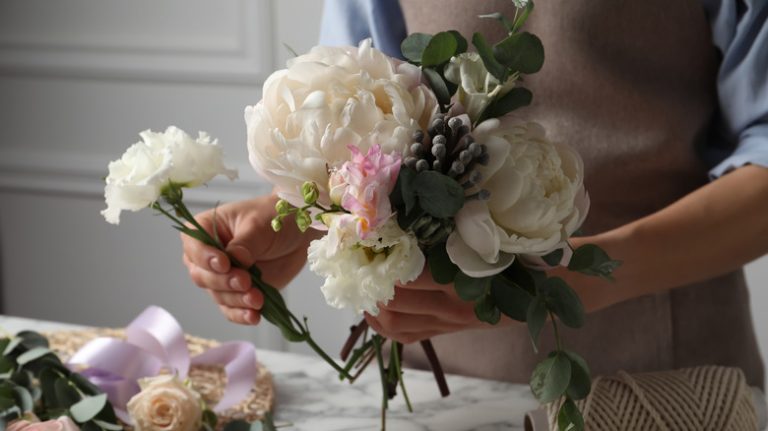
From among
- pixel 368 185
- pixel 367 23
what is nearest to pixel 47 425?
pixel 368 185

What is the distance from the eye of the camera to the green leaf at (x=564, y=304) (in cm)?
67

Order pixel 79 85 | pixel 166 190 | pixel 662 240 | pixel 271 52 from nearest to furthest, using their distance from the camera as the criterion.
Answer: pixel 166 190
pixel 662 240
pixel 271 52
pixel 79 85

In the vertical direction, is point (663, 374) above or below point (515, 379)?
above

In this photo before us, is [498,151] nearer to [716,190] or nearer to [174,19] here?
[716,190]

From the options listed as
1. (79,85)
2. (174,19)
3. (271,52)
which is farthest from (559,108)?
(79,85)

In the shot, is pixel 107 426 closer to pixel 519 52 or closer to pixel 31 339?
pixel 31 339

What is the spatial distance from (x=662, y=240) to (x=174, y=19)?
1.54 meters

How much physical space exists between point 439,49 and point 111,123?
5.85 ft

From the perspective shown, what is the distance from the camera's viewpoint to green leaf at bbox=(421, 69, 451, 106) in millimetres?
655

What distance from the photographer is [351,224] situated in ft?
1.97

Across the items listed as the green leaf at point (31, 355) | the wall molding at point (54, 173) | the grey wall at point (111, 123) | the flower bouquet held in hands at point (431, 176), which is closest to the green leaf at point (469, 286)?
the flower bouquet held in hands at point (431, 176)

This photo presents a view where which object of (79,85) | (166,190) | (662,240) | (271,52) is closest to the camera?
(166,190)

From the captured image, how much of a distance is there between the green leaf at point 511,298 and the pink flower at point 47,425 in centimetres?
37

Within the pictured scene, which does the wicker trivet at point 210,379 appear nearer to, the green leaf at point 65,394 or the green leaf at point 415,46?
the green leaf at point 65,394
